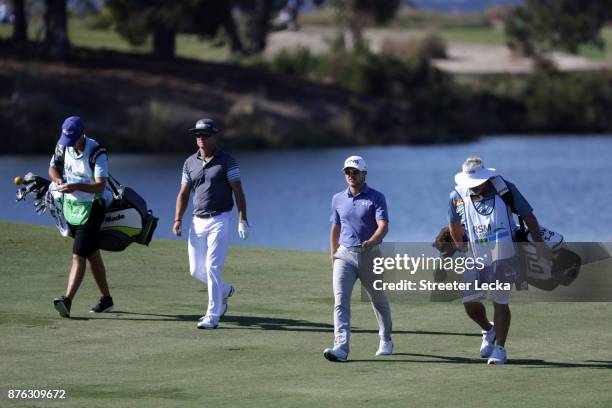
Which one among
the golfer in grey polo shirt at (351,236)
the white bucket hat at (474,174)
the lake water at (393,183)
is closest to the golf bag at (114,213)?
the golfer in grey polo shirt at (351,236)

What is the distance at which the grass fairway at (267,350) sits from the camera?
36.9 ft

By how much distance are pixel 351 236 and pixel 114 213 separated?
11.3ft

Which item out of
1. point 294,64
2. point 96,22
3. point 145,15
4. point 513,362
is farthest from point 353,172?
point 96,22

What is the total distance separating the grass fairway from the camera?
11.2 metres

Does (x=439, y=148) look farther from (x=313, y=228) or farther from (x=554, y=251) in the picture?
(x=554, y=251)

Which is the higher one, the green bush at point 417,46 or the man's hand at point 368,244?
the man's hand at point 368,244

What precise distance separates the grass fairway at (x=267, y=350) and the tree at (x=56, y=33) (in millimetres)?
47833

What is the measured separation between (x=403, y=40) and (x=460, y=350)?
84.3 meters

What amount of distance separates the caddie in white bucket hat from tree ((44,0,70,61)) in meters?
54.1

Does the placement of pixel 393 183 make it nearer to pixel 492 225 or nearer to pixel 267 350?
pixel 267 350

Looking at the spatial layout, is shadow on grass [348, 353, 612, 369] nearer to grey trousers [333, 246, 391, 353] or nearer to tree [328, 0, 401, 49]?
grey trousers [333, 246, 391, 353]

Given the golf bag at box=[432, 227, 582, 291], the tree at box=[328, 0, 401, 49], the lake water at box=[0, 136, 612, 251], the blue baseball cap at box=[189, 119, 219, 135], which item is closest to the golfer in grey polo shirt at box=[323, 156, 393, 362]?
the golf bag at box=[432, 227, 582, 291]

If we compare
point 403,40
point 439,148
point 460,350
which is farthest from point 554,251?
point 403,40

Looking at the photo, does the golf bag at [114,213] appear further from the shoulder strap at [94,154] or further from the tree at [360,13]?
the tree at [360,13]
